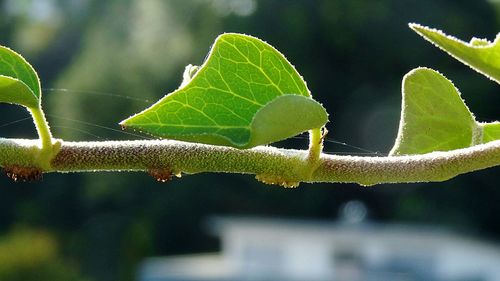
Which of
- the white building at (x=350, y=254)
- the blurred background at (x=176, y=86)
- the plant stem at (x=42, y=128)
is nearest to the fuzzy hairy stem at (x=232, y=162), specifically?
the plant stem at (x=42, y=128)

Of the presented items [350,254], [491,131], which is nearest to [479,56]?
[491,131]

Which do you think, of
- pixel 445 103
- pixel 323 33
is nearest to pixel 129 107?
pixel 323 33

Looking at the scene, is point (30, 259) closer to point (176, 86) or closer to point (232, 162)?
point (176, 86)

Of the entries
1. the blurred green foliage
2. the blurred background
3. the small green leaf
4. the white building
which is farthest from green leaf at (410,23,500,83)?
the blurred background

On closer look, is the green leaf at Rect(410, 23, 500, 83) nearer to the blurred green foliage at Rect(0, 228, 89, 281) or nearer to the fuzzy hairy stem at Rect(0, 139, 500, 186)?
the fuzzy hairy stem at Rect(0, 139, 500, 186)

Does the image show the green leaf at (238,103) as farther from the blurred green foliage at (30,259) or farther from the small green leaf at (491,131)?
the blurred green foliage at (30,259)
